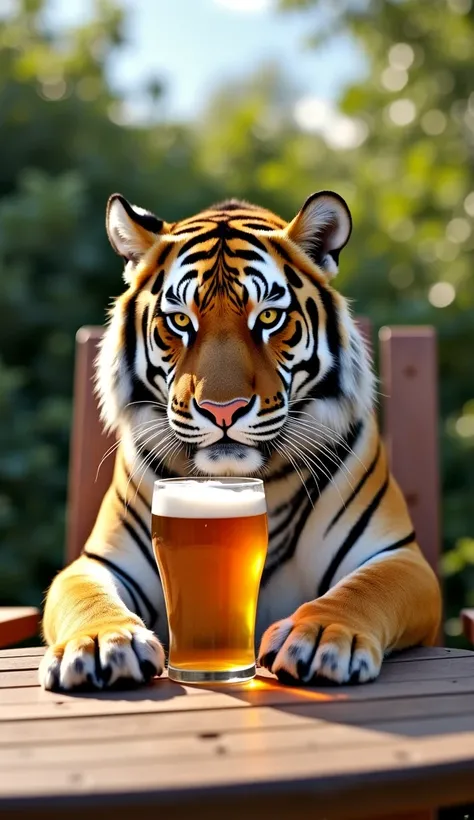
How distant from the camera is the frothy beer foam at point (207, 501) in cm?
151

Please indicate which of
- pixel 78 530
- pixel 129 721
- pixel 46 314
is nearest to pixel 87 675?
pixel 129 721

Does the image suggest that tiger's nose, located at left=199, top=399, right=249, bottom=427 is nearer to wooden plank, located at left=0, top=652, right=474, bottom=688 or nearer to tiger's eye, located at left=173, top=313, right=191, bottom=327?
tiger's eye, located at left=173, top=313, right=191, bottom=327

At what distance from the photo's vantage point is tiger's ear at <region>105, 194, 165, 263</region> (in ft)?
6.50

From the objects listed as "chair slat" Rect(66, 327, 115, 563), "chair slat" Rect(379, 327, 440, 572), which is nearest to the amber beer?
"chair slat" Rect(66, 327, 115, 563)

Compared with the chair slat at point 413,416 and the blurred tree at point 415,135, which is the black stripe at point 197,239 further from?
the blurred tree at point 415,135

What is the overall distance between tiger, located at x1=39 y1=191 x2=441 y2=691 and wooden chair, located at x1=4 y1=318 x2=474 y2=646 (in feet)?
1.13

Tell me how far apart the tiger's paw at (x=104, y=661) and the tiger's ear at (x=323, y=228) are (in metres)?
0.87

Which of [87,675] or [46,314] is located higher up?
[46,314]

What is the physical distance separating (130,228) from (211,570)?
31.5 inches

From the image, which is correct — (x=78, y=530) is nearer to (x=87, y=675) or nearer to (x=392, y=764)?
(x=87, y=675)

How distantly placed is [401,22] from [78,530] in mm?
5099

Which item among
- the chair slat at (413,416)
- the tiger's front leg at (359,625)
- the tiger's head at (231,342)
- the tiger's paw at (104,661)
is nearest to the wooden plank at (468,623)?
the tiger's front leg at (359,625)

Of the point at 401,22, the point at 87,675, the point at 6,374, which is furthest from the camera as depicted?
the point at 401,22

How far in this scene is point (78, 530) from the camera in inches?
96.6
